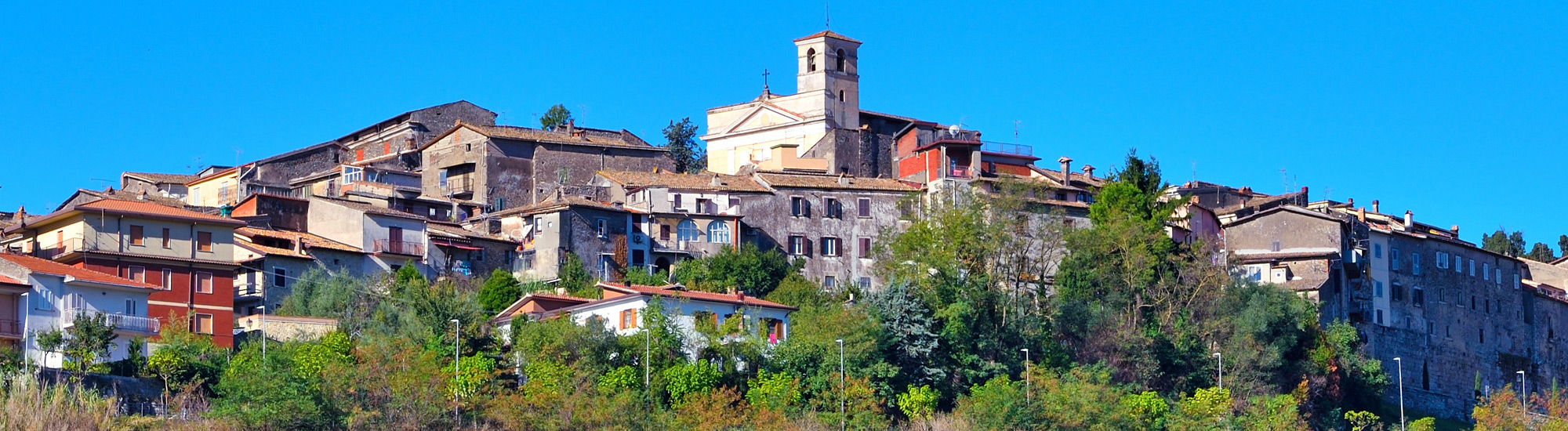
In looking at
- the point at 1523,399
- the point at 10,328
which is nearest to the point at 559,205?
the point at 10,328

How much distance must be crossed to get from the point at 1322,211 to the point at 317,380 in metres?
42.4

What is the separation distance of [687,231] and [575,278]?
6.65 meters

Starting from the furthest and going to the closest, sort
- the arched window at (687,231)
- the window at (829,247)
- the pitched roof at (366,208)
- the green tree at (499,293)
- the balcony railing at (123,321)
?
the window at (829,247) → the arched window at (687,231) → the pitched roof at (366,208) → the green tree at (499,293) → the balcony railing at (123,321)

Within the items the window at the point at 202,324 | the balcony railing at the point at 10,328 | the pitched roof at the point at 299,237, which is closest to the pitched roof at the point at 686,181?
the pitched roof at the point at 299,237

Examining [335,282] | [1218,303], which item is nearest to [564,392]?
[335,282]

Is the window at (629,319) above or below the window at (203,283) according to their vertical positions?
below

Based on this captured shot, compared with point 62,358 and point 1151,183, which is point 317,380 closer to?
point 62,358

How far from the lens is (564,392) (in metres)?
56.1

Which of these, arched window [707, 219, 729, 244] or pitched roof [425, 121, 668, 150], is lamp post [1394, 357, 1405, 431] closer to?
arched window [707, 219, 729, 244]

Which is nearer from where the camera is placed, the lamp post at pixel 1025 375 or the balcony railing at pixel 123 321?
the balcony railing at pixel 123 321

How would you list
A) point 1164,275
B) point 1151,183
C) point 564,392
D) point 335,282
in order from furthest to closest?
point 1151,183, point 1164,275, point 335,282, point 564,392

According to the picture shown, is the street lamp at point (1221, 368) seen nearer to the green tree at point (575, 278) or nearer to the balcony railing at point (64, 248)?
the green tree at point (575, 278)

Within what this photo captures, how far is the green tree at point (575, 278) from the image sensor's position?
6781 centimetres

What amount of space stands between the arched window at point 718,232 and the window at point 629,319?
14465 millimetres
